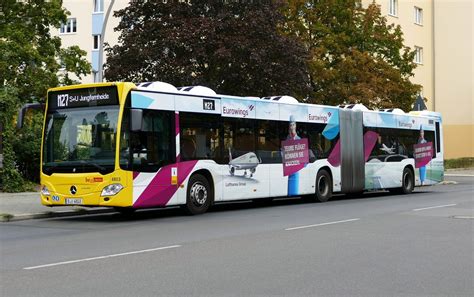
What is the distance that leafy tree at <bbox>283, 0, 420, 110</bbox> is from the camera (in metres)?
33.4

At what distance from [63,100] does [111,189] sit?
246 centimetres

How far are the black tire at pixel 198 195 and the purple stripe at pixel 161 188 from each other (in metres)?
0.37

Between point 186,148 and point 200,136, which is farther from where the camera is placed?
point 200,136

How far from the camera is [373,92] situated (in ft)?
109

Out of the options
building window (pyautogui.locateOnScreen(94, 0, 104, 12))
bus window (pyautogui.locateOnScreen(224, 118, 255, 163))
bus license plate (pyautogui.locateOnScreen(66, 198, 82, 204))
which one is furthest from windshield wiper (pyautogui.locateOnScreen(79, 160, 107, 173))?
building window (pyautogui.locateOnScreen(94, 0, 104, 12))

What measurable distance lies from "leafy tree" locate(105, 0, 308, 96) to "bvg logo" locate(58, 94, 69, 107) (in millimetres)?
9640

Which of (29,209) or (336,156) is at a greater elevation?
(336,156)

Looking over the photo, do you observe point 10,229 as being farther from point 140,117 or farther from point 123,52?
point 123,52

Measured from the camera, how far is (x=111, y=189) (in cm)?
1384

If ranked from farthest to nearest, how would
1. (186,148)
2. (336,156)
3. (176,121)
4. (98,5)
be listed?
1. (98,5)
2. (336,156)
3. (186,148)
4. (176,121)

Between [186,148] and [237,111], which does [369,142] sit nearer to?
[237,111]

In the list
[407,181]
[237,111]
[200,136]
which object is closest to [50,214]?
[200,136]

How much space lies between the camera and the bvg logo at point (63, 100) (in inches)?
580

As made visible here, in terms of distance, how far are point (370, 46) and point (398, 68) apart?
2.49 meters
